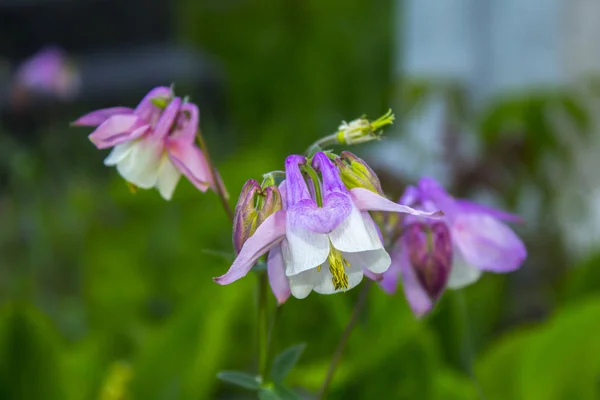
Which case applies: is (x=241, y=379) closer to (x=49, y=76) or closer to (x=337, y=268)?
(x=337, y=268)

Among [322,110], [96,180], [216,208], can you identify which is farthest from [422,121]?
[96,180]

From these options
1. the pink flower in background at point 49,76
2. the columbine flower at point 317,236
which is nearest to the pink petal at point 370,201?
the columbine flower at point 317,236

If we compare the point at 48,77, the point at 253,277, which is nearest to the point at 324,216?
the point at 253,277

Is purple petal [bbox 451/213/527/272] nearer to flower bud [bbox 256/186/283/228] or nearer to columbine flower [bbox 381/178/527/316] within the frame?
columbine flower [bbox 381/178/527/316]

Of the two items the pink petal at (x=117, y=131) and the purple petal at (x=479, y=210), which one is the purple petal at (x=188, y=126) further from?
the purple petal at (x=479, y=210)

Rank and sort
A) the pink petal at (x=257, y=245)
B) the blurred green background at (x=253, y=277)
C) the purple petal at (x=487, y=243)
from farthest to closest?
the blurred green background at (x=253, y=277)
the purple petal at (x=487, y=243)
the pink petal at (x=257, y=245)

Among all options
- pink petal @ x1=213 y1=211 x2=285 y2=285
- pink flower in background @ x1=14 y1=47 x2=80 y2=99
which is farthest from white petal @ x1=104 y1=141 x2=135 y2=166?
pink flower in background @ x1=14 y1=47 x2=80 y2=99
